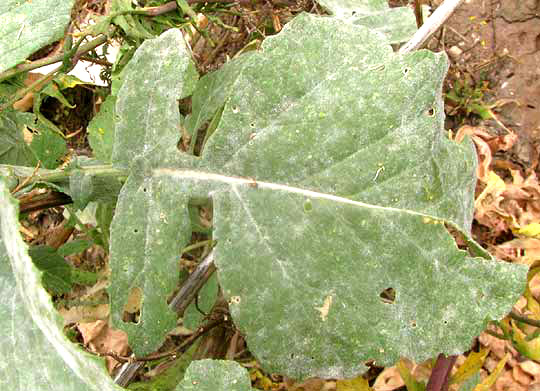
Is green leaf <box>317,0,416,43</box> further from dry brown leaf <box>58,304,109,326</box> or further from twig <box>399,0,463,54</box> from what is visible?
dry brown leaf <box>58,304,109,326</box>

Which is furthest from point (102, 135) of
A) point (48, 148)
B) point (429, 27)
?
point (429, 27)

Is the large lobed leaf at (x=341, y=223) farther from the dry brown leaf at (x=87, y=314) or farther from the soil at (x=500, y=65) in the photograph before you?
the soil at (x=500, y=65)

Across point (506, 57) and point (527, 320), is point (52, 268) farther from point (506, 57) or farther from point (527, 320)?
point (506, 57)

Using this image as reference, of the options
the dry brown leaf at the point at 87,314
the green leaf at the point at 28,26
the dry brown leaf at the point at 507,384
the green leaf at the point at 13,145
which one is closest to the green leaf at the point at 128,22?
the green leaf at the point at 28,26

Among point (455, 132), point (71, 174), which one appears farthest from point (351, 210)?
point (455, 132)

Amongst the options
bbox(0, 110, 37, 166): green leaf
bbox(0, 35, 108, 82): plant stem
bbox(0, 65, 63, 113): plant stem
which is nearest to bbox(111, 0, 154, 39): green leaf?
bbox(0, 35, 108, 82): plant stem
